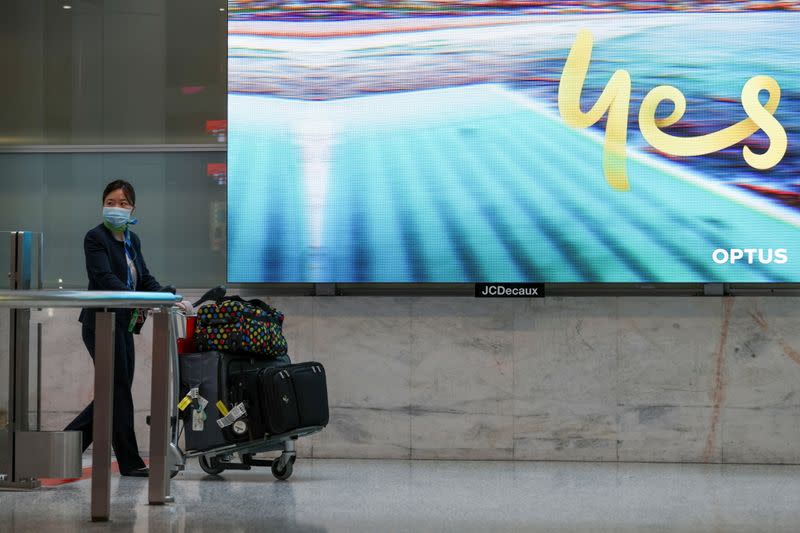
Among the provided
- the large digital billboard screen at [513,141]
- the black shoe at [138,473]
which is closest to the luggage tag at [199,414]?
the black shoe at [138,473]

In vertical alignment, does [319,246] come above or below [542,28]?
below

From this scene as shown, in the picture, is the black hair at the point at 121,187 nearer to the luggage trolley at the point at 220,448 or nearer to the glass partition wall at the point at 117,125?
the luggage trolley at the point at 220,448

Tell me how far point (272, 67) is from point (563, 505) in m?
3.51

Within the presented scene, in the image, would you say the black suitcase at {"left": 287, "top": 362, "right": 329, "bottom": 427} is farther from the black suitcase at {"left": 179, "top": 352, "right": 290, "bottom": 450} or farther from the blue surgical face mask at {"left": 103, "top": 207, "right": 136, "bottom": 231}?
the blue surgical face mask at {"left": 103, "top": 207, "right": 136, "bottom": 231}

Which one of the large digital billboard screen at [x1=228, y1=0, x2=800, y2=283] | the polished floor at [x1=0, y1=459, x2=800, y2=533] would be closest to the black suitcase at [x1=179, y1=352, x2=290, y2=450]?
the polished floor at [x1=0, y1=459, x2=800, y2=533]

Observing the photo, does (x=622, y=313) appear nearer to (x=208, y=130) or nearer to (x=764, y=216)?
(x=764, y=216)

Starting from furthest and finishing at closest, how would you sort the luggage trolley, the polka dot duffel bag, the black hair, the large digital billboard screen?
the large digital billboard screen → the black hair → the polka dot duffel bag → the luggage trolley

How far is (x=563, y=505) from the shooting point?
18.2 ft

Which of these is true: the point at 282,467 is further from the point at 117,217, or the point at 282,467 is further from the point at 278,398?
the point at 117,217

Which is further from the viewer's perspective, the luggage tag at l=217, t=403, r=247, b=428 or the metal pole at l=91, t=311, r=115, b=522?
the luggage tag at l=217, t=403, r=247, b=428

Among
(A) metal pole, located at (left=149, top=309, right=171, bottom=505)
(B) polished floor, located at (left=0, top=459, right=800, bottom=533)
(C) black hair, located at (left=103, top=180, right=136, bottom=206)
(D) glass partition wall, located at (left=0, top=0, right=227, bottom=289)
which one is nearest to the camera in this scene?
(B) polished floor, located at (left=0, top=459, right=800, bottom=533)

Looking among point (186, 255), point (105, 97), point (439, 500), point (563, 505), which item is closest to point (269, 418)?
point (439, 500)

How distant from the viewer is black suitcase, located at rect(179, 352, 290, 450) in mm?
6195

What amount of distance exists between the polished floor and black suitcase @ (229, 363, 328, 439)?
332mm
